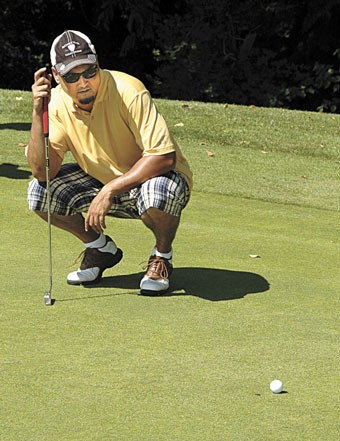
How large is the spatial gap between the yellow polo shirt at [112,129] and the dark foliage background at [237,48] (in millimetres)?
17772

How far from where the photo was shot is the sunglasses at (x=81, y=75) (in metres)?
5.00

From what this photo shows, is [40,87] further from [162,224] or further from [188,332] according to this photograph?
[188,332]

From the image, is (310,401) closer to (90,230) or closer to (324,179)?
(90,230)

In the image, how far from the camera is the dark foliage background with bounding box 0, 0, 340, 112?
22.9m

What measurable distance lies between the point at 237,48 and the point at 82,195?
63.3 ft

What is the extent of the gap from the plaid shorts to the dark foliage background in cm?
1769

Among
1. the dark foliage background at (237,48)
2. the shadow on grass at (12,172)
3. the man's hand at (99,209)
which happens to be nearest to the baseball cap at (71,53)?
the man's hand at (99,209)

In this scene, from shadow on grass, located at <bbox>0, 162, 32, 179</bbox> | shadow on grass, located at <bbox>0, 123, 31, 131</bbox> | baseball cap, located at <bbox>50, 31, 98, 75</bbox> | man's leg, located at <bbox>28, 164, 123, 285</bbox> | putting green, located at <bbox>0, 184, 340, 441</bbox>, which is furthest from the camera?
shadow on grass, located at <bbox>0, 123, 31, 131</bbox>

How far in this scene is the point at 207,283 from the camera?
18.1ft

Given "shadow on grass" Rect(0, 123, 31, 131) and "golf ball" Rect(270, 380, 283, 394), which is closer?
"golf ball" Rect(270, 380, 283, 394)

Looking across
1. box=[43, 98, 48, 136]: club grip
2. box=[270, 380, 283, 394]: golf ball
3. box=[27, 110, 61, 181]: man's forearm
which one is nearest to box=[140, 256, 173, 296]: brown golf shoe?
box=[27, 110, 61, 181]: man's forearm

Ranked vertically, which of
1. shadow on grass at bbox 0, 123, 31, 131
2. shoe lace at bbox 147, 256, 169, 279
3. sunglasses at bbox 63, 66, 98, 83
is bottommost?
shadow on grass at bbox 0, 123, 31, 131

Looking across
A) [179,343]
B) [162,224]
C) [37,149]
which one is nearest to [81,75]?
[37,149]

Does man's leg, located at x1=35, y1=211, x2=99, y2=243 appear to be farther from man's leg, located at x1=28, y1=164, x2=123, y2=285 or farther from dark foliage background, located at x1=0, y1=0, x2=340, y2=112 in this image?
dark foliage background, located at x1=0, y1=0, x2=340, y2=112
